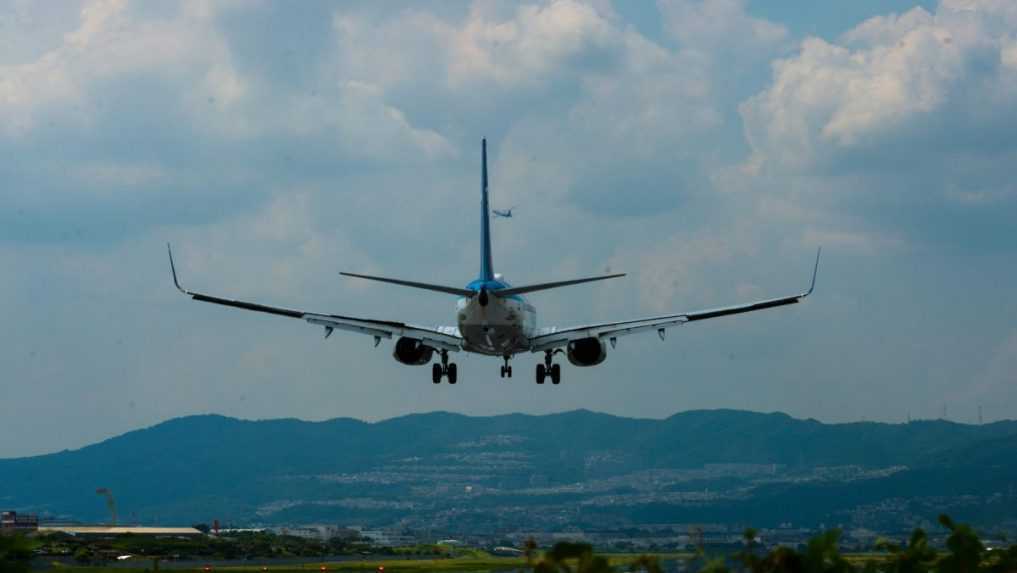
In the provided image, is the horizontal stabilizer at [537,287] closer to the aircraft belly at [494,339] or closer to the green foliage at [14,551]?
the aircraft belly at [494,339]

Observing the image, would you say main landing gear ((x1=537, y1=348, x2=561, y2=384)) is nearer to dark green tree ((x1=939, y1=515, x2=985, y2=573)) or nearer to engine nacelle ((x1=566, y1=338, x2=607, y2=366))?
engine nacelle ((x1=566, y1=338, x2=607, y2=366))

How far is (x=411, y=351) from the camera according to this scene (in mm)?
85188

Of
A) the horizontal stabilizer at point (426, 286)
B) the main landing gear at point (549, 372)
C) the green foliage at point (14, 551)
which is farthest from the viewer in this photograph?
the main landing gear at point (549, 372)

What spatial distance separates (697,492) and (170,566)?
4550 inches

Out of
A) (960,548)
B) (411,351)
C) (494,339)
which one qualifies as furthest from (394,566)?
(960,548)

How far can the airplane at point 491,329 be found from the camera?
251ft

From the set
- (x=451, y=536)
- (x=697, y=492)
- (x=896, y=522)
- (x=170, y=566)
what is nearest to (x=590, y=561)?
(x=170, y=566)

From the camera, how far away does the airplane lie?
76.6m

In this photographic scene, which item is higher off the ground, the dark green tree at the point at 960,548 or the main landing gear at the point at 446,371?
the main landing gear at the point at 446,371

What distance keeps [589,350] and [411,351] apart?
1065cm

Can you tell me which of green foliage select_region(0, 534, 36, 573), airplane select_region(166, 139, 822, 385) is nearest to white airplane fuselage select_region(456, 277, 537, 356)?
airplane select_region(166, 139, 822, 385)

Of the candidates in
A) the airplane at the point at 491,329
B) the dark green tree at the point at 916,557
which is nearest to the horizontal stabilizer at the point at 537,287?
the airplane at the point at 491,329

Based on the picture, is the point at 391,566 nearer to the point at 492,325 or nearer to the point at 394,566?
the point at 394,566

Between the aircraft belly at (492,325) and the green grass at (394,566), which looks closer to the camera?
the aircraft belly at (492,325)
